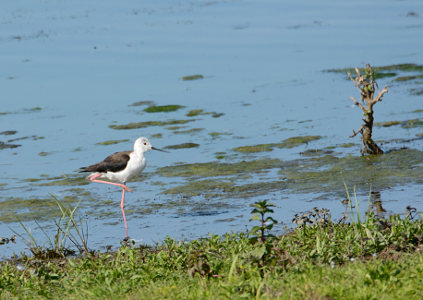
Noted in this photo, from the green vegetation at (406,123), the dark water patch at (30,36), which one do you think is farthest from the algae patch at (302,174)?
the dark water patch at (30,36)

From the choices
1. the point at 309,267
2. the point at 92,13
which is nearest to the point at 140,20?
the point at 92,13

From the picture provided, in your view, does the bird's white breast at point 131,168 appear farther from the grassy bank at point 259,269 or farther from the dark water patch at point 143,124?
the dark water patch at point 143,124

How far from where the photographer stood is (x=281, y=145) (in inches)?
569

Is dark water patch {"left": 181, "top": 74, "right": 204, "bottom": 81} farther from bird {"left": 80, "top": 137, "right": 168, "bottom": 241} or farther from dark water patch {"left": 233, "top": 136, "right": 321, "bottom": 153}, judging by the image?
bird {"left": 80, "top": 137, "right": 168, "bottom": 241}

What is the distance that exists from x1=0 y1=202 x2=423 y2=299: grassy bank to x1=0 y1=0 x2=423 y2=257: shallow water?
1620 millimetres

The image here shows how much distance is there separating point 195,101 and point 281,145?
5.08 meters

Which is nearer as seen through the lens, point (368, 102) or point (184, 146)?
point (368, 102)

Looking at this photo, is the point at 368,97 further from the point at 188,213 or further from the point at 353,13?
the point at 353,13

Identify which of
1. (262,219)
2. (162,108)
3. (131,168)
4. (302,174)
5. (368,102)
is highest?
(368,102)

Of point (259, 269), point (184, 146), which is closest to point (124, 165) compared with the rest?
point (184, 146)

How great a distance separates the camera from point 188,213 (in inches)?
424

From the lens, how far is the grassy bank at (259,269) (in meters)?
6.20

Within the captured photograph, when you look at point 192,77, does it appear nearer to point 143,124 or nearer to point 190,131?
point 143,124

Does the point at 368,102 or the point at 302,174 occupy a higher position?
the point at 368,102
